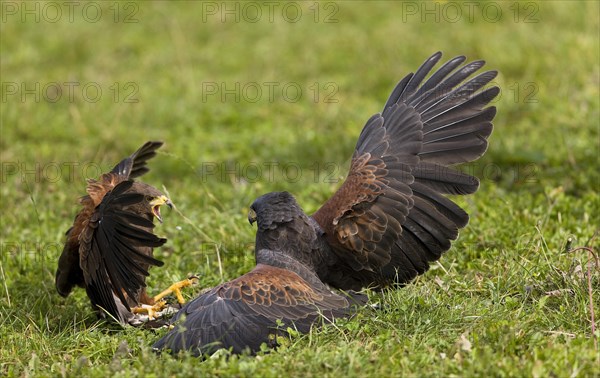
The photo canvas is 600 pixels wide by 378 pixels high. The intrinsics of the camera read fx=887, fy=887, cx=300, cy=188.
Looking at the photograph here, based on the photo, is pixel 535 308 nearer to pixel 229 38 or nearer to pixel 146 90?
pixel 146 90

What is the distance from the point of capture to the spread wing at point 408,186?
18.1 feet

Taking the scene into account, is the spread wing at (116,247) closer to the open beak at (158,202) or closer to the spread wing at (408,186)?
the open beak at (158,202)

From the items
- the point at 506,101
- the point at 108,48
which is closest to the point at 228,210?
the point at 506,101

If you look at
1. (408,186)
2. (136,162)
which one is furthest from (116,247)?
(408,186)

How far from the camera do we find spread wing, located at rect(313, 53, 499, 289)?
552 centimetres

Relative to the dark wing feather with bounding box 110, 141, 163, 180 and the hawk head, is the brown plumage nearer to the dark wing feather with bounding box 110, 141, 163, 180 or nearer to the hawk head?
the dark wing feather with bounding box 110, 141, 163, 180

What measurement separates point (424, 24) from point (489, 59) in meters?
1.54

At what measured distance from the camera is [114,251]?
17.7 ft

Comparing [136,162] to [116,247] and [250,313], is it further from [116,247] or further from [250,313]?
[250,313]

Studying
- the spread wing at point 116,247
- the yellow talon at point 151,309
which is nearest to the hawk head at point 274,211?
the spread wing at point 116,247

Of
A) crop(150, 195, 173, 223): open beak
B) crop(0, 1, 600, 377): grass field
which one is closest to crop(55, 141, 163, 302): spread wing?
crop(0, 1, 600, 377): grass field

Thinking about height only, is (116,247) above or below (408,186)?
below

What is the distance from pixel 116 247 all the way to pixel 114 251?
0.03 meters

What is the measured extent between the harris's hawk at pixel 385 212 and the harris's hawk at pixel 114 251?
543 millimetres
